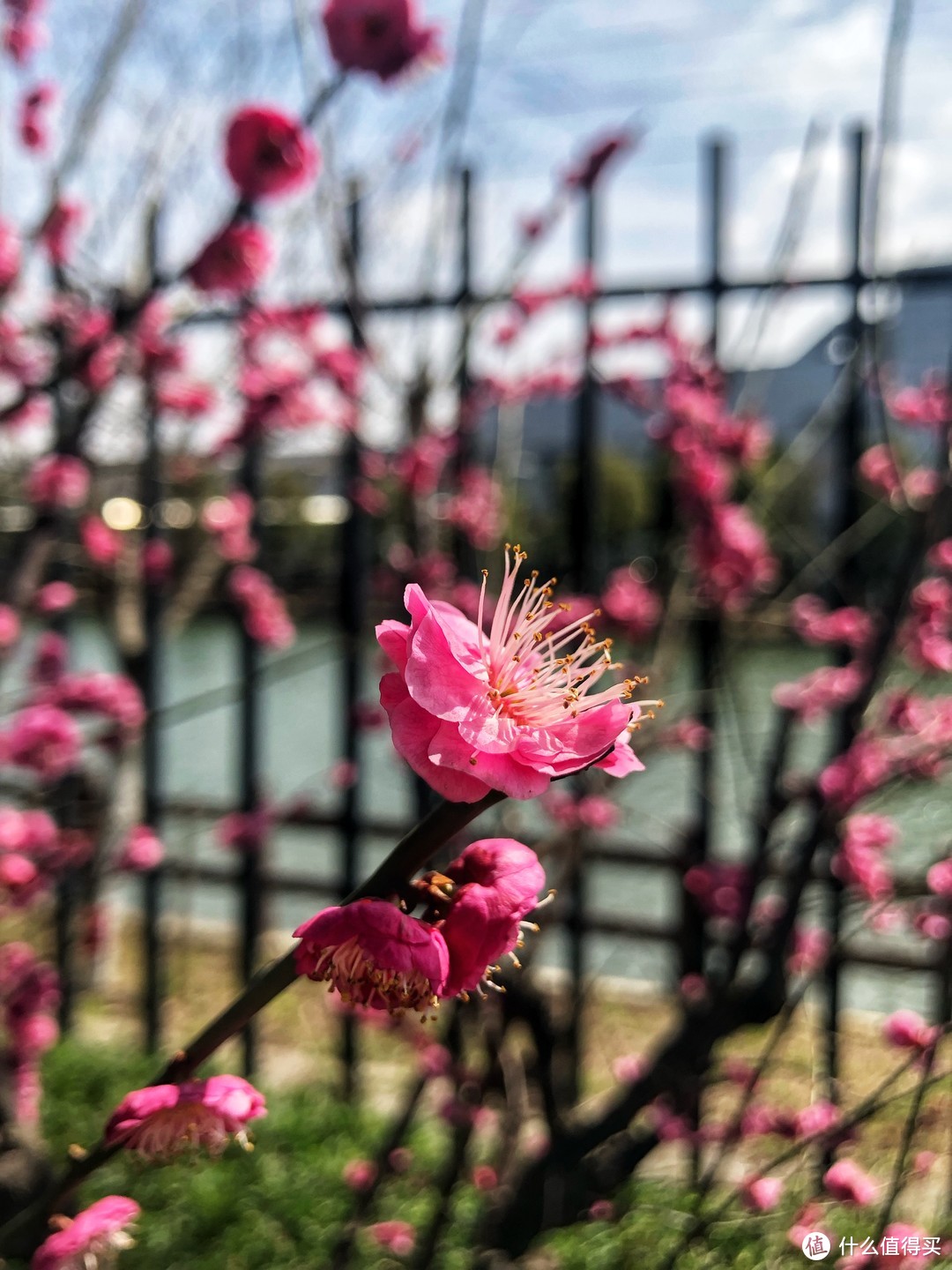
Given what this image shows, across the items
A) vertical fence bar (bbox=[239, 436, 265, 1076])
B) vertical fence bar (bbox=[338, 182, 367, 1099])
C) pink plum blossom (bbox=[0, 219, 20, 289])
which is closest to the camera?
pink plum blossom (bbox=[0, 219, 20, 289])

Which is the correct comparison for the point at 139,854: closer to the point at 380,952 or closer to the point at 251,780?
the point at 251,780

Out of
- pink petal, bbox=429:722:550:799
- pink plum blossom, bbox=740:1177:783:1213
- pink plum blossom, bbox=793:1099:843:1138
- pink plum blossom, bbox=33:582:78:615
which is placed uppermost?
pink plum blossom, bbox=33:582:78:615

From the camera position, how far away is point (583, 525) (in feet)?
8.55

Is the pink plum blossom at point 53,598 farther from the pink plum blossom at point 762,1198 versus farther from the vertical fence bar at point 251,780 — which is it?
the pink plum blossom at point 762,1198

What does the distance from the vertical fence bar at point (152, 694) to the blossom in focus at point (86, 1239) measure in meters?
2.35

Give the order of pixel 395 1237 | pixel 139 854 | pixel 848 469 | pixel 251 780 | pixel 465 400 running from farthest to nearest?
pixel 251 780
pixel 139 854
pixel 465 400
pixel 848 469
pixel 395 1237

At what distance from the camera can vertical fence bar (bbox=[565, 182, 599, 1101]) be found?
2.53 m

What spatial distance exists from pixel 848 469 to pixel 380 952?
209 cm

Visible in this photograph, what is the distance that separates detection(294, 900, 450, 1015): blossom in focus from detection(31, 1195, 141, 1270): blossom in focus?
0.22m

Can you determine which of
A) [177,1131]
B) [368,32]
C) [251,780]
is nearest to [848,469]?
[368,32]

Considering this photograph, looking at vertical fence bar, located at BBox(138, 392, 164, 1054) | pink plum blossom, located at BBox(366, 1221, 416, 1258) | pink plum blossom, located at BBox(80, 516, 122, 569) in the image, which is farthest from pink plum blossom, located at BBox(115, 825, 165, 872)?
pink plum blossom, located at BBox(366, 1221, 416, 1258)

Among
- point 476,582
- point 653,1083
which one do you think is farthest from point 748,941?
point 476,582

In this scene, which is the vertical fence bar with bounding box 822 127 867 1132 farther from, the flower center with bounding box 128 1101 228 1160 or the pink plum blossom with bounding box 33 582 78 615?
the pink plum blossom with bounding box 33 582 78 615

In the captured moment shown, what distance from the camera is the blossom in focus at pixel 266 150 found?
1564 mm
